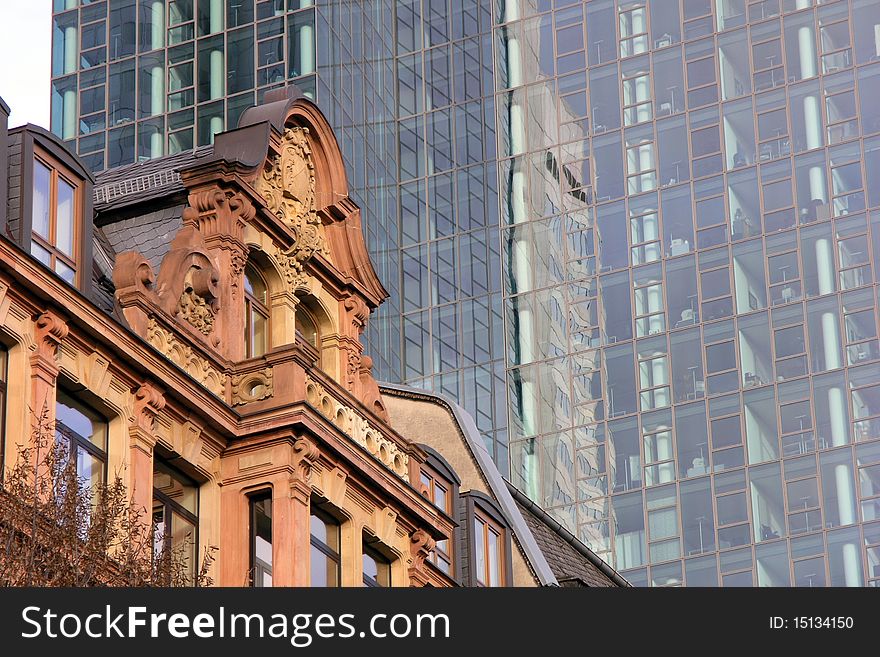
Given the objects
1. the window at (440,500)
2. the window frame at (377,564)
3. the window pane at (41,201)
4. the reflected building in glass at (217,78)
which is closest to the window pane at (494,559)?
the window at (440,500)

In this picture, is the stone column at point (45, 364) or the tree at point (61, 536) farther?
the stone column at point (45, 364)

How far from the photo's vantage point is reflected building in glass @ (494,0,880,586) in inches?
4562

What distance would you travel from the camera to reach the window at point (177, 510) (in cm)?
3600

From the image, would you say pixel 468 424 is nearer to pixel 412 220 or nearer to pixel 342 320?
pixel 342 320

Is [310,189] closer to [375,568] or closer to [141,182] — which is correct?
[141,182]

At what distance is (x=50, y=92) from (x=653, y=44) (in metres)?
33.4

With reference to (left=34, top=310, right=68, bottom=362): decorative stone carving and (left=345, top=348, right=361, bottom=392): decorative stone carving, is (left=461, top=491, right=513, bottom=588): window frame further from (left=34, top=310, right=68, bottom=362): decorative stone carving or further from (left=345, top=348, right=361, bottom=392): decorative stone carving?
(left=34, top=310, right=68, bottom=362): decorative stone carving

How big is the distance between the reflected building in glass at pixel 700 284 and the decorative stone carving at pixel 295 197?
72.8 metres

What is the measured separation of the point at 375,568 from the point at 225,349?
5144 mm

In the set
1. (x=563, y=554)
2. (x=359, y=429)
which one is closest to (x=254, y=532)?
(x=359, y=429)

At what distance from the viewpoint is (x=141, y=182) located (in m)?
41.7

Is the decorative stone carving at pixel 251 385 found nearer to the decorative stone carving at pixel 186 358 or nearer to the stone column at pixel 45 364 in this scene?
the decorative stone carving at pixel 186 358
